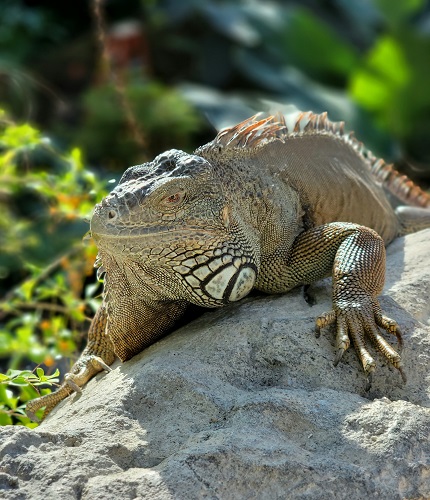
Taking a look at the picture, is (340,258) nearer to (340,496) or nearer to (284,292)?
(284,292)

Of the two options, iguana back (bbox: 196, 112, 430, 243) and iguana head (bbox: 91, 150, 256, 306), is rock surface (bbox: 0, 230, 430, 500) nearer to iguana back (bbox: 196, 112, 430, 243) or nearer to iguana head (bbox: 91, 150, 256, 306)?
iguana head (bbox: 91, 150, 256, 306)

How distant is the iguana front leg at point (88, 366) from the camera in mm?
4082

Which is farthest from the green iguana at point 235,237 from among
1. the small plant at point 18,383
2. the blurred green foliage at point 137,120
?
the blurred green foliage at point 137,120

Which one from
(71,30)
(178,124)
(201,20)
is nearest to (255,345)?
(178,124)

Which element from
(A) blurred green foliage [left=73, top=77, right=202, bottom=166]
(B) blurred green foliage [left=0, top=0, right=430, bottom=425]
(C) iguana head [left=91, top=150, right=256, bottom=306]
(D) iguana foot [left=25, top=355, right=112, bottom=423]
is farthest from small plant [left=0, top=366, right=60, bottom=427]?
(A) blurred green foliage [left=73, top=77, right=202, bottom=166]

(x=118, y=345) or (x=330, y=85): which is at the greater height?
(x=330, y=85)

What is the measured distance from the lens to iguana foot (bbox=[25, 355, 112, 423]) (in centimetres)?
407

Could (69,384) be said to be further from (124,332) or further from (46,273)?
(46,273)

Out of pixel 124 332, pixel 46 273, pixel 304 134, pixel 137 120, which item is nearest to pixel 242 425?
pixel 124 332

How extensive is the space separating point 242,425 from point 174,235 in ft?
2.89

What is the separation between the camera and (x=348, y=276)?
3.82 metres

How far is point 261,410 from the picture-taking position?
3.08 m

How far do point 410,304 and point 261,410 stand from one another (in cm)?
120

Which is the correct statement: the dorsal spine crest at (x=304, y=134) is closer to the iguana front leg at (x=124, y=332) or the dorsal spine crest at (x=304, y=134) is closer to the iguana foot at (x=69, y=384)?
the iguana front leg at (x=124, y=332)
